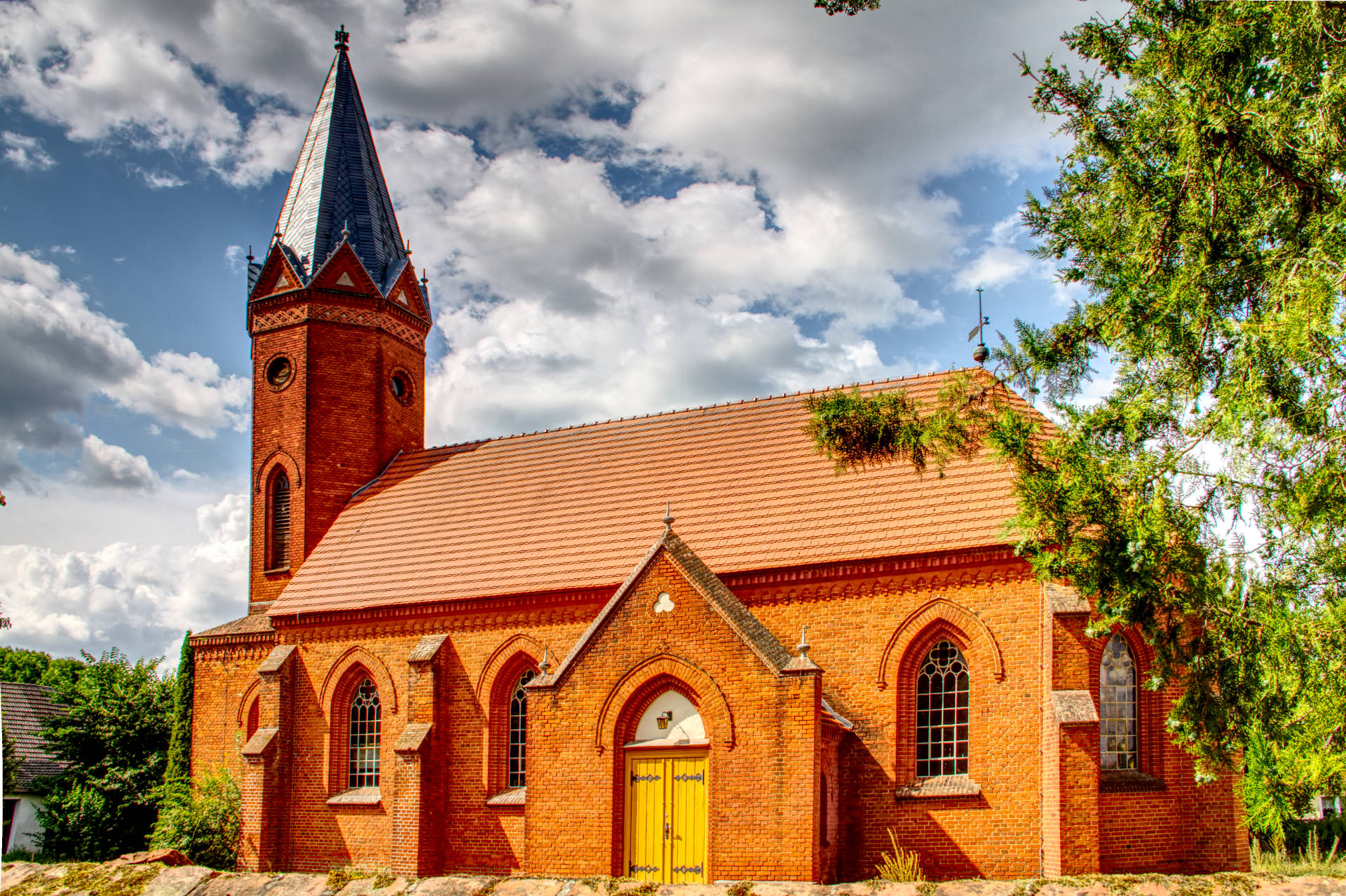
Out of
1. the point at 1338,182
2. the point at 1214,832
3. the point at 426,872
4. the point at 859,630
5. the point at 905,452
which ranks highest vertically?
the point at 1338,182

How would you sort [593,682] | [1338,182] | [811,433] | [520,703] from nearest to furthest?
[1338,182] < [811,433] < [593,682] < [520,703]

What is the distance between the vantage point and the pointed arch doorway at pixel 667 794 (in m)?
17.5

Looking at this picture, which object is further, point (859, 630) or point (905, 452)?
point (859, 630)

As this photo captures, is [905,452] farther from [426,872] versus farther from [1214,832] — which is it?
[426,872]

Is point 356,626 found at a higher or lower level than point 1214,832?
higher

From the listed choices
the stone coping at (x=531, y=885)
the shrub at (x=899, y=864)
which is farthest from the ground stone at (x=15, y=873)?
the shrub at (x=899, y=864)

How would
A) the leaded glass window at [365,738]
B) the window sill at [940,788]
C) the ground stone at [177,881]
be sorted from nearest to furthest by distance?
the ground stone at [177,881]
the window sill at [940,788]
the leaded glass window at [365,738]

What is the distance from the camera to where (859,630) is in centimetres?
1947

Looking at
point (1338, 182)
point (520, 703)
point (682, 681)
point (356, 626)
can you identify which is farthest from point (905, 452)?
point (356, 626)

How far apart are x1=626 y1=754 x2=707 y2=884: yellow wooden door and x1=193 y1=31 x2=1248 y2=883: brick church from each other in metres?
0.04

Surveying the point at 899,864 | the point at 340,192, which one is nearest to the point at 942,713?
the point at 899,864

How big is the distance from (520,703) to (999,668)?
9618 millimetres

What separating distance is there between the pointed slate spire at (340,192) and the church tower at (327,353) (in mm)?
36

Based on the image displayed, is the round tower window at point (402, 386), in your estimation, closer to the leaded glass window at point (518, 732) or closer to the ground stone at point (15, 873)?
the leaded glass window at point (518, 732)
